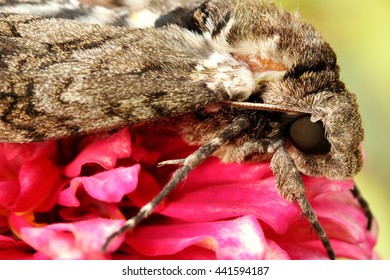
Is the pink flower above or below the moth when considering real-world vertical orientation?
below

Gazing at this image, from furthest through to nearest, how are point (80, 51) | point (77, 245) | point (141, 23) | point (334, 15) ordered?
1. point (334, 15)
2. point (141, 23)
3. point (80, 51)
4. point (77, 245)

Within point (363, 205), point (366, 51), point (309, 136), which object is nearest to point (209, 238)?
point (309, 136)

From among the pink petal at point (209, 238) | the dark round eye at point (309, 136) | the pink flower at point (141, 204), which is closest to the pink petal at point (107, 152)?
the pink flower at point (141, 204)

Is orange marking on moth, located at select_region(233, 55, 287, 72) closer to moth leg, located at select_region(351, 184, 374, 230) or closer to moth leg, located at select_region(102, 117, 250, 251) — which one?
moth leg, located at select_region(102, 117, 250, 251)

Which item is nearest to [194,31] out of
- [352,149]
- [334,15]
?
[352,149]

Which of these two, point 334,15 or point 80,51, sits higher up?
point 334,15

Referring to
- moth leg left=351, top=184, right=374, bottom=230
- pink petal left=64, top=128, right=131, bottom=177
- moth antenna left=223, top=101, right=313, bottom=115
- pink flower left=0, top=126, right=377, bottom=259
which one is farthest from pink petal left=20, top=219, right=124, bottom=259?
moth leg left=351, top=184, right=374, bottom=230

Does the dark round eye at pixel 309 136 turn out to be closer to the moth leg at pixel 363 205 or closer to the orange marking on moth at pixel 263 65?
the orange marking on moth at pixel 263 65
